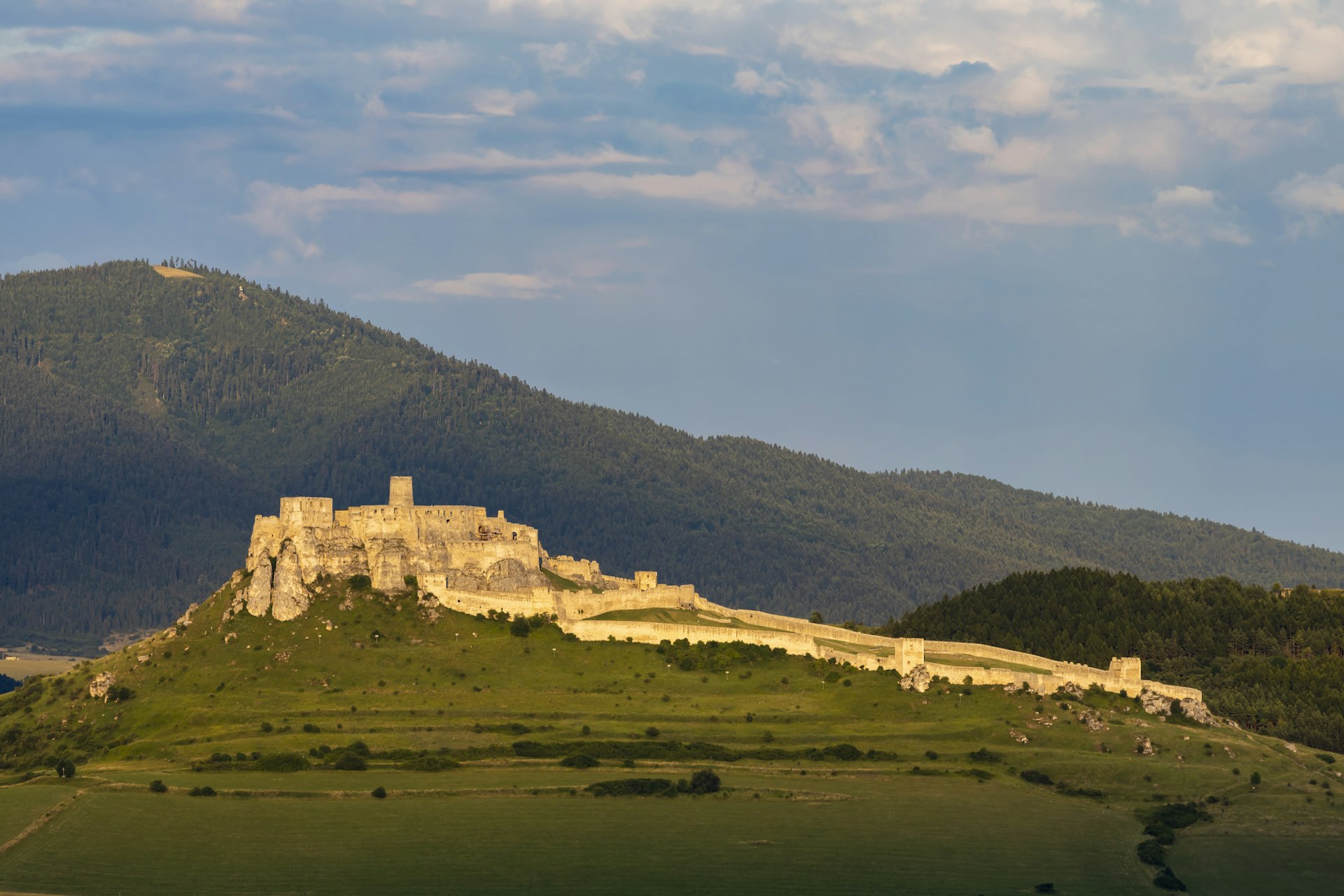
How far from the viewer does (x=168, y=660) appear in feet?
500

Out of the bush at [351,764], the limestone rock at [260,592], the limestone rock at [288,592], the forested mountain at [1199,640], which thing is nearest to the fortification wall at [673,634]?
the limestone rock at [288,592]

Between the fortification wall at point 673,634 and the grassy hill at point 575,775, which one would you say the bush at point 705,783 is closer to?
the grassy hill at point 575,775

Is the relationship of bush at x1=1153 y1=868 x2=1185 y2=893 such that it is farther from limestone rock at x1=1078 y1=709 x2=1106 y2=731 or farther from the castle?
the castle

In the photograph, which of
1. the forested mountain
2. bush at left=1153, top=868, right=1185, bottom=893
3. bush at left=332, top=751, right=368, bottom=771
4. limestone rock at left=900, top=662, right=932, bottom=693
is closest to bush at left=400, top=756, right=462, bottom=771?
bush at left=332, top=751, right=368, bottom=771

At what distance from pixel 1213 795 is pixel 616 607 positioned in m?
50.3

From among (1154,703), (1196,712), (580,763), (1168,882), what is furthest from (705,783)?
(1196,712)

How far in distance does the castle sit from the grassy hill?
1894 mm

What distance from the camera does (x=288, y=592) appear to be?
506 feet

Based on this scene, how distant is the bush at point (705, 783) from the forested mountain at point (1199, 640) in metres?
52.6

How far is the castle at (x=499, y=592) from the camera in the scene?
149625 millimetres

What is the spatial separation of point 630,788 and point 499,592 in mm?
34689

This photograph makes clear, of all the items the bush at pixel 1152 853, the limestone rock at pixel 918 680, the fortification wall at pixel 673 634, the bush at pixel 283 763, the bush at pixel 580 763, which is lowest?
the bush at pixel 1152 853

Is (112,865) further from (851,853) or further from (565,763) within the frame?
(851,853)

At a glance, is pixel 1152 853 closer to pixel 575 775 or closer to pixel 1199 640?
pixel 575 775
